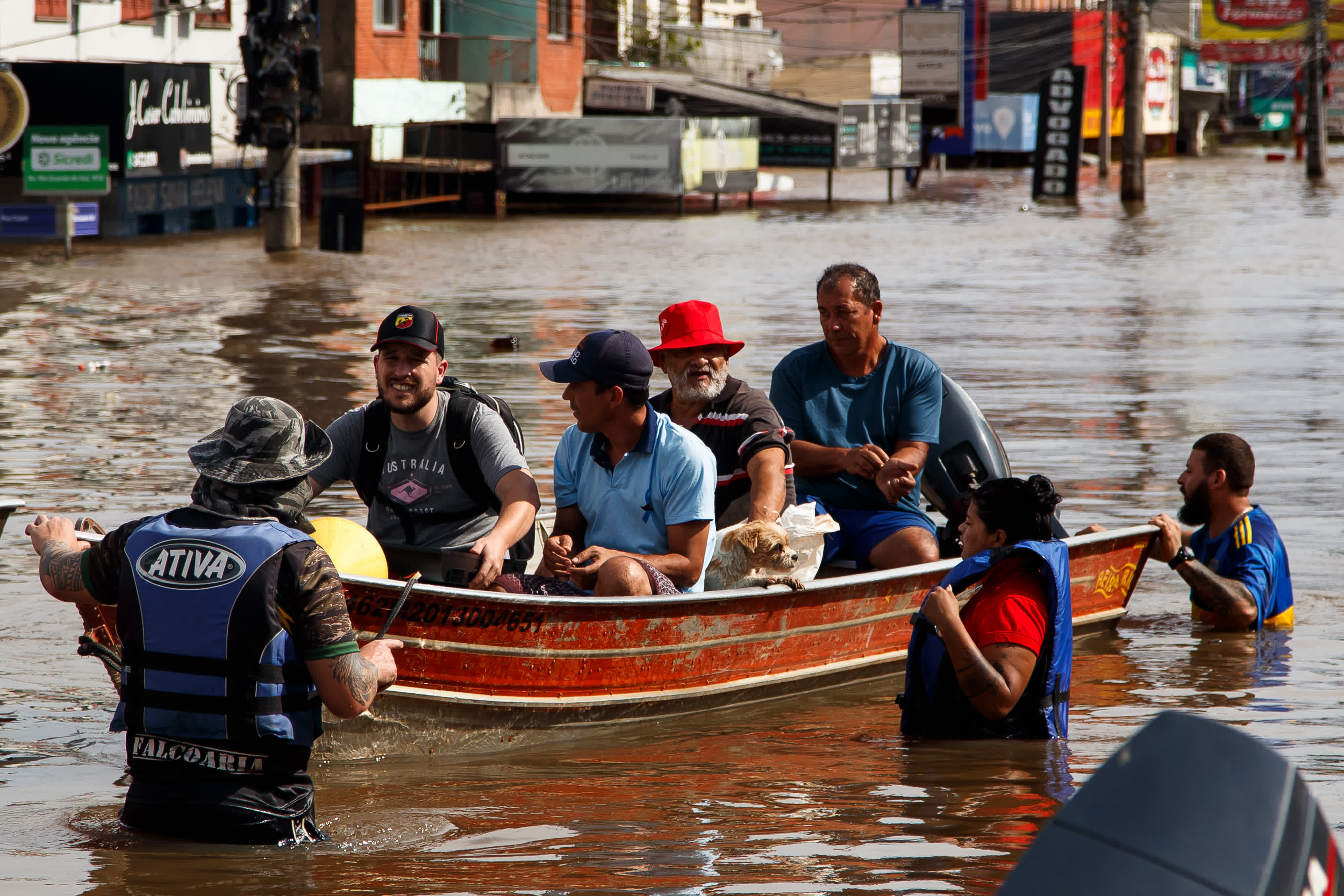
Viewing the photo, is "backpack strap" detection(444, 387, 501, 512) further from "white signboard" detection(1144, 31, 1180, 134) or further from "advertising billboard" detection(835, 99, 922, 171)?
"white signboard" detection(1144, 31, 1180, 134)

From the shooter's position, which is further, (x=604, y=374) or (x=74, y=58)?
(x=74, y=58)

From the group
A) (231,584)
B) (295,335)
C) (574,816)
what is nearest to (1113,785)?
(231,584)

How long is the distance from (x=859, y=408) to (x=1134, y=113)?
3784cm

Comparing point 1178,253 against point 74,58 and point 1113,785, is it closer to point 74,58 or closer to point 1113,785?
point 74,58

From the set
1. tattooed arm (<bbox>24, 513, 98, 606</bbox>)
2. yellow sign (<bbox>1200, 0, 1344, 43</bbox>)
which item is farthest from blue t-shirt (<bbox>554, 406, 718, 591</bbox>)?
yellow sign (<bbox>1200, 0, 1344, 43</bbox>)

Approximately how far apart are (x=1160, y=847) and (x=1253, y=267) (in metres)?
27.0

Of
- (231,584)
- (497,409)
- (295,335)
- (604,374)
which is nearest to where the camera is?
(231,584)

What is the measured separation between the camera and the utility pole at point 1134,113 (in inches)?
1694

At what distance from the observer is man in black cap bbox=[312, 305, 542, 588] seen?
611cm

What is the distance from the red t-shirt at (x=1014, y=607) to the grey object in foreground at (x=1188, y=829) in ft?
9.87

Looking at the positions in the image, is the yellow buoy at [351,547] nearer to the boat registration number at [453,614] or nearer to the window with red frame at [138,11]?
the boat registration number at [453,614]

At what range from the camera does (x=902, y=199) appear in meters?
46.4

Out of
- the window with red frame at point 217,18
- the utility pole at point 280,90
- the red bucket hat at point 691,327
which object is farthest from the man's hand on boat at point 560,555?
the window with red frame at point 217,18

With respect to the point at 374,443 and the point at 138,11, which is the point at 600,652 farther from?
the point at 138,11
